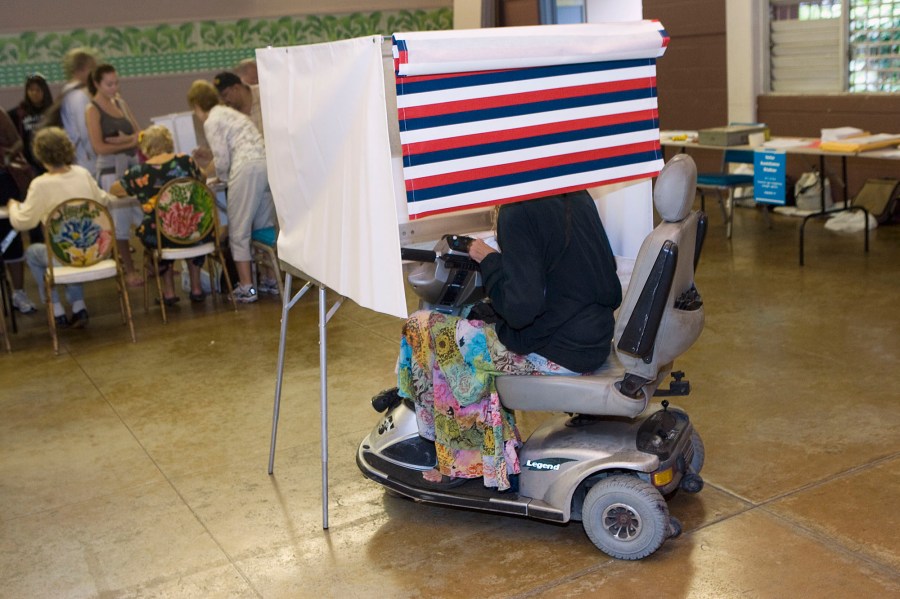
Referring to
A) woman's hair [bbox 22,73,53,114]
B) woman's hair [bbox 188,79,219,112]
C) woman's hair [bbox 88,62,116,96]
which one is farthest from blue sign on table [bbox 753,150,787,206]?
woman's hair [bbox 22,73,53,114]

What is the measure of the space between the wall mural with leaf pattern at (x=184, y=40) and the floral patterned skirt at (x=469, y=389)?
27.6ft

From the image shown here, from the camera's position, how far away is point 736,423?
408 centimetres

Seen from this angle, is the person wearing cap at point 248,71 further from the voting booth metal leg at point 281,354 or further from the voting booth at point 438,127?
the voting booth at point 438,127

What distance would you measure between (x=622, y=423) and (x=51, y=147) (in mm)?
4390

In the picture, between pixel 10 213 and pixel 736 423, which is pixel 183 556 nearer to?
pixel 736 423

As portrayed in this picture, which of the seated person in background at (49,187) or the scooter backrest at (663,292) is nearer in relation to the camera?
the scooter backrest at (663,292)

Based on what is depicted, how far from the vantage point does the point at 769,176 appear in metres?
7.05

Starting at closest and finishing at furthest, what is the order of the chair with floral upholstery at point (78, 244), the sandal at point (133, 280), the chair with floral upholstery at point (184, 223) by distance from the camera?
the chair with floral upholstery at point (78, 244) → the chair with floral upholstery at point (184, 223) → the sandal at point (133, 280)

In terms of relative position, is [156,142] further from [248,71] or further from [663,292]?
[663,292]

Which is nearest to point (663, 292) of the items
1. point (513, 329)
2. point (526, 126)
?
point (513, 329)

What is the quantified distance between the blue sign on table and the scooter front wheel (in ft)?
14.5

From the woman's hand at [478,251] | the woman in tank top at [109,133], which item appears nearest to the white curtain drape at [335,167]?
the woman's hand at [478,251]

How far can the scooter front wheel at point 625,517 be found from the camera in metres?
3.03

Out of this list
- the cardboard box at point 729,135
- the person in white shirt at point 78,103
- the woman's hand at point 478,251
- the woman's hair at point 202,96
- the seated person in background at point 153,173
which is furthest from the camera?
the person in white shirt at point 78,103
